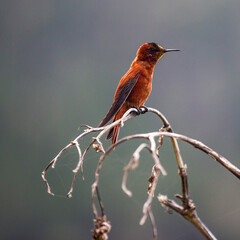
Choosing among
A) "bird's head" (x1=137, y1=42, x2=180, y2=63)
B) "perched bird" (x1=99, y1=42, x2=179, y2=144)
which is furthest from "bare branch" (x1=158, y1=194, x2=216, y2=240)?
"bird's head" (x1=137, y1=42, x2=180, y2=63)

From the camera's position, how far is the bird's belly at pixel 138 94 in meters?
1.38

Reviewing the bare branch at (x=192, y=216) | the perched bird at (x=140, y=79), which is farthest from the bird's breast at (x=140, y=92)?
the bare branch at (x=192, y=216)

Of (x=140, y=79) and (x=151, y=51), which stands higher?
(x=151, y=51)

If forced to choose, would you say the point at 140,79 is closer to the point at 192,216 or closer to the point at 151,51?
the point at 151,51

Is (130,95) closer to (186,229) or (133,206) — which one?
(133,206)

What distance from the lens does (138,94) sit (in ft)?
4.55

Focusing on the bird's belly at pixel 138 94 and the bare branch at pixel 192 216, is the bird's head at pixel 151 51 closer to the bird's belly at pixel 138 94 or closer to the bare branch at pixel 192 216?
the bird's belly at pixel 138 94

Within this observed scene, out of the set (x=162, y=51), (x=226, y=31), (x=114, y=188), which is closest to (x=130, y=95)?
(x=162, y=51)

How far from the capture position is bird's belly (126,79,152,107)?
1.38 metres

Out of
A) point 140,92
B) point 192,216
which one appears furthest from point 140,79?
point 192,216

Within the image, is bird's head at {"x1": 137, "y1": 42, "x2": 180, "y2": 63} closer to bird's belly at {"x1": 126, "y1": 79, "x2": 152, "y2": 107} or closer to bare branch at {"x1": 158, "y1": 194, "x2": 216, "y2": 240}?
bird's belly at {"x1": 126, "y1": 79, "x2": 152, "y2": 107}

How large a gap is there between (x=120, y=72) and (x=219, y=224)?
290cm

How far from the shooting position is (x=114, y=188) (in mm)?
5480

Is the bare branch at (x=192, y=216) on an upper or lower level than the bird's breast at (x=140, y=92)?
lower
